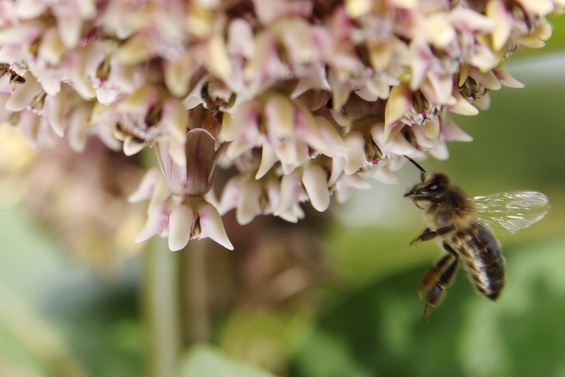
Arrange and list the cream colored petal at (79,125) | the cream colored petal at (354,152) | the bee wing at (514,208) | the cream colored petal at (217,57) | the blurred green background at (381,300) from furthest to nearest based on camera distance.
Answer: the blurred green background at (381,300), the bee wing at (514,208), the cream colored petal at (79,125), the cream colored petal at (354,152), the cream colored petal at (217,57)

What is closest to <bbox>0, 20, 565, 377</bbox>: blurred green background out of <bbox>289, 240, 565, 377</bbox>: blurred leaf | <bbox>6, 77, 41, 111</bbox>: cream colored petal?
<bbox>289, 240, 565, 377</bbox>: blurred leaf

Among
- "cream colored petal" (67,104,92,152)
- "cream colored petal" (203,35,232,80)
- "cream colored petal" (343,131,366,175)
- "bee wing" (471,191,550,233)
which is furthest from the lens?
"bee wing" (471,191,550,233)

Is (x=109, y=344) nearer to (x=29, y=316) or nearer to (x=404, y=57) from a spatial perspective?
(x=29, y=316)

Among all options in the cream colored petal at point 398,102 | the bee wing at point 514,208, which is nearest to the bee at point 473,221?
the bee wing at point 514,208

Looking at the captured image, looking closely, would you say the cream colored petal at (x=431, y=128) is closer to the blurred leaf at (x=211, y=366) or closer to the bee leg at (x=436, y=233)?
the bee leg at (x=436, y=233)

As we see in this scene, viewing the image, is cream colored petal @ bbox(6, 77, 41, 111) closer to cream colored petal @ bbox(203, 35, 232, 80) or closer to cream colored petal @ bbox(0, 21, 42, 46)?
cream colored petal @ bbox(0, 21, 42, 46)
